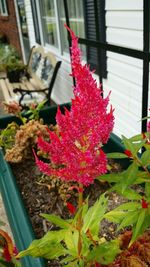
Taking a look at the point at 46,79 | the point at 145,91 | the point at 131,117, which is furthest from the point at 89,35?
the point at 145,91

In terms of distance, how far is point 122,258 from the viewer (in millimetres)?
1013

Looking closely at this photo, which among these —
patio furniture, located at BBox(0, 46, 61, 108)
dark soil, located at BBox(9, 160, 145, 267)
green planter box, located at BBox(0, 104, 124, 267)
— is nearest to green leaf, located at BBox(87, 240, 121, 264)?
green planter box, located at BBox(0, 104, 124, 267)

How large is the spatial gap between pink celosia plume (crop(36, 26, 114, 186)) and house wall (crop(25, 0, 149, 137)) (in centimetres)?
214

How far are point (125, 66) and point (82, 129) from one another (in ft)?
8.34

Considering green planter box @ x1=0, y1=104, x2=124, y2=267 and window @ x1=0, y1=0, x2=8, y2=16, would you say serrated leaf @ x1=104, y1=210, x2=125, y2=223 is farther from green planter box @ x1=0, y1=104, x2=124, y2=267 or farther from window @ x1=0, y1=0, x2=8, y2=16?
window @ x1=0, y1=0, x2=8, y2=16

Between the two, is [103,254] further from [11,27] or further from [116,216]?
[11,27]

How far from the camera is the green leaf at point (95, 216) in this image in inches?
38.0

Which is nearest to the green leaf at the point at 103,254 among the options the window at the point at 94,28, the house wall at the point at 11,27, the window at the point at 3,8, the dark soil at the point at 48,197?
the dark soil at the point at 48,197

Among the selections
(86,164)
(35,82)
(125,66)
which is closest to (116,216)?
(86,164)

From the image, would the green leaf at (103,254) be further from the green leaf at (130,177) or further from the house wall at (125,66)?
the house wall at (125,66)

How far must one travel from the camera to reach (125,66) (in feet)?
10.2

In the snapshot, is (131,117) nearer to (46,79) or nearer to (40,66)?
(46,79)

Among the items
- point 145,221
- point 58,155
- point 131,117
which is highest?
point 58,155

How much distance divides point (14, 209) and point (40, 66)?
434 cm
